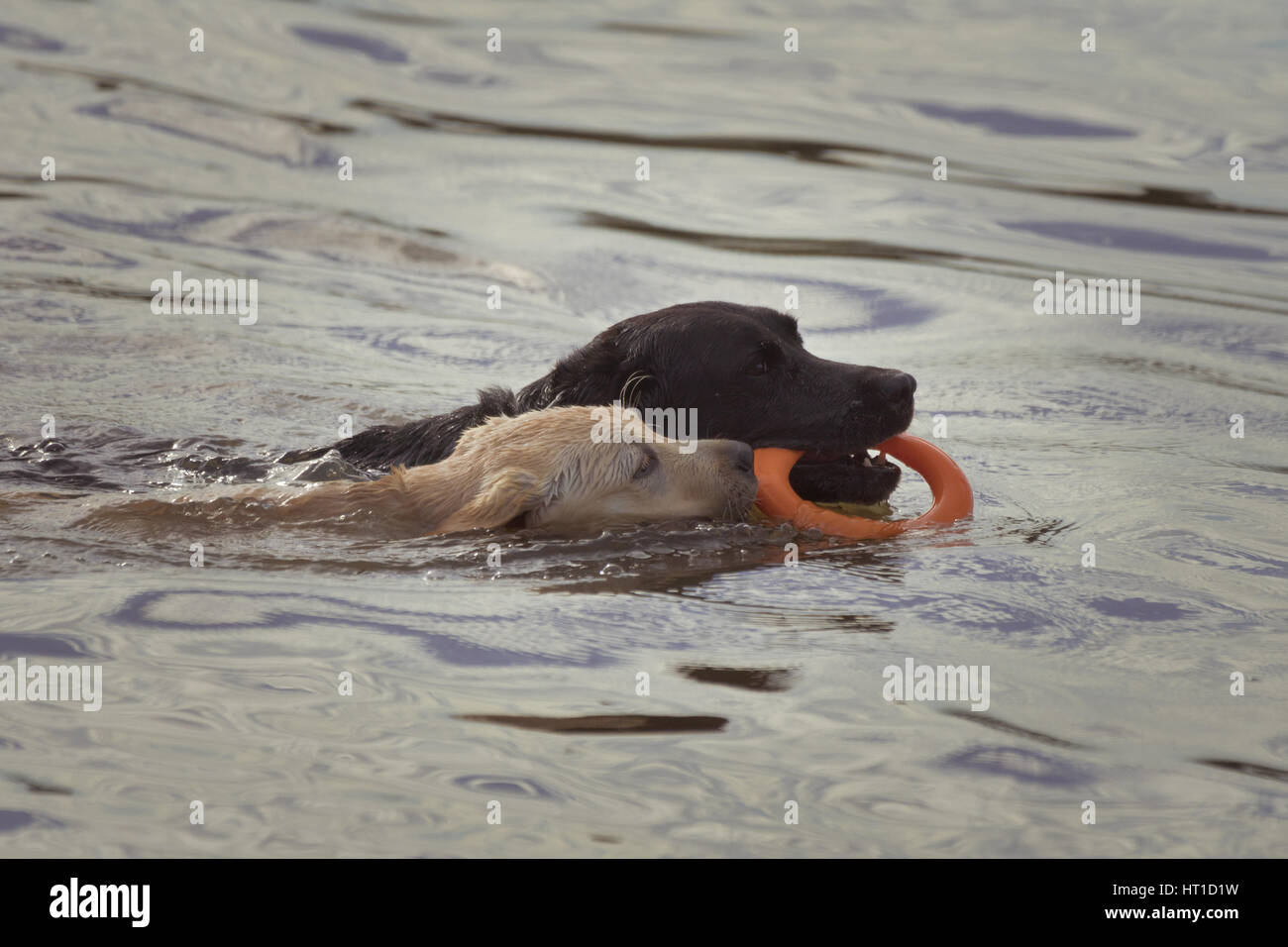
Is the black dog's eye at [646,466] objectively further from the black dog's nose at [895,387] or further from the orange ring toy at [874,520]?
the black dog's nose at [895,387]

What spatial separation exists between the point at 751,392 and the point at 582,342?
398 centimetres

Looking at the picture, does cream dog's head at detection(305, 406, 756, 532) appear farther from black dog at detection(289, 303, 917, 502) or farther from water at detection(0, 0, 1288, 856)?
black dog at detection(289, 303, 917, 502)

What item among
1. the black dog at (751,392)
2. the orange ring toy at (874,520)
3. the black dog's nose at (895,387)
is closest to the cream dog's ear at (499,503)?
the black dog at (751,392)

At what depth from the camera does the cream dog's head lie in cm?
634

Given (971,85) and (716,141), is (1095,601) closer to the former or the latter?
(716,141)

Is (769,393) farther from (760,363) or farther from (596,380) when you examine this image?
(596,380)

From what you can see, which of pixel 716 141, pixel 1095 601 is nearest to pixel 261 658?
pixel 1095 601

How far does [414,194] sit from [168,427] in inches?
221

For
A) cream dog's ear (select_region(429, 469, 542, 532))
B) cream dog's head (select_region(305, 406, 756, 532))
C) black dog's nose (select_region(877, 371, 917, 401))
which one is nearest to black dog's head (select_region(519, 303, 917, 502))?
black dog's nose (select_region(877, 371, 917, 401))

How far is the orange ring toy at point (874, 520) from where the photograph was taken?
6.48m

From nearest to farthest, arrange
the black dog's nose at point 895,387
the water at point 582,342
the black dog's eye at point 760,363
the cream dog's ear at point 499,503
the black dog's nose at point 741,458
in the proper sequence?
1. the water at point 582,342
2. the cream dog's ear at point 499,503
3. the black dog's nose at point 741,458
4. the black dog's nose at point 895,387
5. the black dog's eye at point 760,363

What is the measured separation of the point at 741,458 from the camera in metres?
6.47

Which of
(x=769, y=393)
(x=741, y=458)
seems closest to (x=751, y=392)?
(x=769, y=393)
